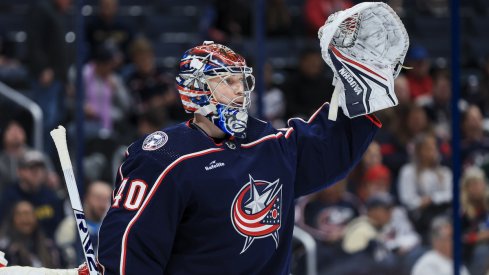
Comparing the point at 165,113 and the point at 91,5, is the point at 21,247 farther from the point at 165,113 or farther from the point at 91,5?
the point at 91,5

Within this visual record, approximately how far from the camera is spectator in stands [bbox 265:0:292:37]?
9297 millimetres

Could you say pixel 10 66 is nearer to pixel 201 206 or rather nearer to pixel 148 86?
pixel 148 86

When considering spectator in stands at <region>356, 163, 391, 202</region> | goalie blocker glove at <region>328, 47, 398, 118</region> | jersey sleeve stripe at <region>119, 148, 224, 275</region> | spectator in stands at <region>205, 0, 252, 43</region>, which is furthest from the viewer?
spectator in stands at <region>205, 0, 252, 43</region>

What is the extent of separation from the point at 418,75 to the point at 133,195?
5.98 meters

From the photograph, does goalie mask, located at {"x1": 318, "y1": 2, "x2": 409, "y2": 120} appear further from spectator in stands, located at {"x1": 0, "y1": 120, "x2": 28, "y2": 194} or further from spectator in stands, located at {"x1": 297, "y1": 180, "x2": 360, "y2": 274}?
spectator in stands, located at {"x1": 0, "y1": 120, "x2": 28, "y2": 194}

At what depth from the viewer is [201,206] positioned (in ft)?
11.1

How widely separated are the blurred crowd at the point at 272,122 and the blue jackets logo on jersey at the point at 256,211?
5.98 ft

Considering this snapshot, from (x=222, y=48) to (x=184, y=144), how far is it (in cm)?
34

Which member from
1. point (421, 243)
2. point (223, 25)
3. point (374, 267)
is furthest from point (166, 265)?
point (223, 25)

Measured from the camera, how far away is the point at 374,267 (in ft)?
21.6

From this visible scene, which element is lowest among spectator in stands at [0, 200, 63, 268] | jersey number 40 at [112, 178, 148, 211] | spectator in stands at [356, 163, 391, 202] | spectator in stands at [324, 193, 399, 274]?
spectator in stands at [356, 163, 391, 202]

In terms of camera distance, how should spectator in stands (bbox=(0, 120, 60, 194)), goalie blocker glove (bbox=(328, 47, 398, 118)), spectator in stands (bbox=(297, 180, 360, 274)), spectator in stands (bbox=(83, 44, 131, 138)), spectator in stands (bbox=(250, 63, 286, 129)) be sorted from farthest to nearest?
spectator in stands (bbox=(250, 63, 286, 129)) → spectator in stands (bbox=(83, 44, 131, 138)) → spectator in stands (bbox=(0, 120, 60, 194)) → spectator in stands (bbox=(297, 180, 360, 274)) → goalie blocker glove (bbox=(328, 47, 398, 118))

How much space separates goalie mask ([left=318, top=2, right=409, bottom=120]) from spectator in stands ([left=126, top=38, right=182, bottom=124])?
14.0 ft

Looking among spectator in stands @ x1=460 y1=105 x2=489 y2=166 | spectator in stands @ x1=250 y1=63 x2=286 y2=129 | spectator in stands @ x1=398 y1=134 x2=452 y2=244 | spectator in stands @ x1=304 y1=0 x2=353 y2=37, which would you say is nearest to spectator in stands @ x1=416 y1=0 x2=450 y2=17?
spectator in stands @ x1=304 y1=0 x2=353 y2=37
